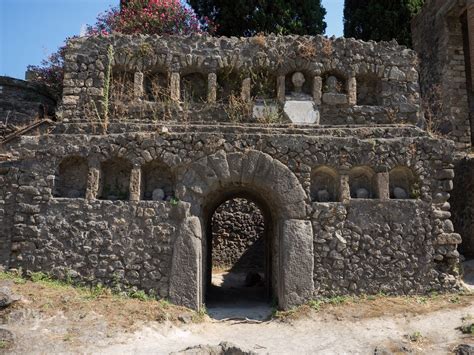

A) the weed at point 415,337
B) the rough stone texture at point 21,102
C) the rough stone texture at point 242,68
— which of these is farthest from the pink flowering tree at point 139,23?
the weed at point 415,337

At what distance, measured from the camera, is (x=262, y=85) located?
9258 millimetres

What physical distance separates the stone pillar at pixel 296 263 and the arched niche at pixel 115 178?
2968 mm

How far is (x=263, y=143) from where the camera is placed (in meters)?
7.96

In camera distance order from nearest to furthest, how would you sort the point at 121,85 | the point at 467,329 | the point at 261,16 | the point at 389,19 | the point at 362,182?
the point at 467,329 → the point at 362,182 → the point at 121,85 → the point at 261,16 → the point at 389,19

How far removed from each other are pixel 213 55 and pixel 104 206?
150 inches

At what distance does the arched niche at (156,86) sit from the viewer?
9.10 meters

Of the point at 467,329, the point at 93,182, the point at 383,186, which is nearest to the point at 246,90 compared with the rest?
the point at 383,186

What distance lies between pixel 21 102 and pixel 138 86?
635 centimetres

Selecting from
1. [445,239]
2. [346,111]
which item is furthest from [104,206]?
[445,239]

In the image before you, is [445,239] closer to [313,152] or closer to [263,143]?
[313,152]

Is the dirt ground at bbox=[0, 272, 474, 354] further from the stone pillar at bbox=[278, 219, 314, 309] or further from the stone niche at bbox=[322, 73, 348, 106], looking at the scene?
the stone niche at bbox=[322, 73, 348, 106]

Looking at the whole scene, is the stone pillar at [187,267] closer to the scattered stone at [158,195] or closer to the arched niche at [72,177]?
the scattered stone at [158,195]

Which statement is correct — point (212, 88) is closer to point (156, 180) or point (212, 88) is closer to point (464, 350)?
point (156, 180)

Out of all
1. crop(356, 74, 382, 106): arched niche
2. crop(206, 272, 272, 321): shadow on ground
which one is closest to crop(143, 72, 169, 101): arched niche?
crop(356, 74, 382, 106): arched niche
